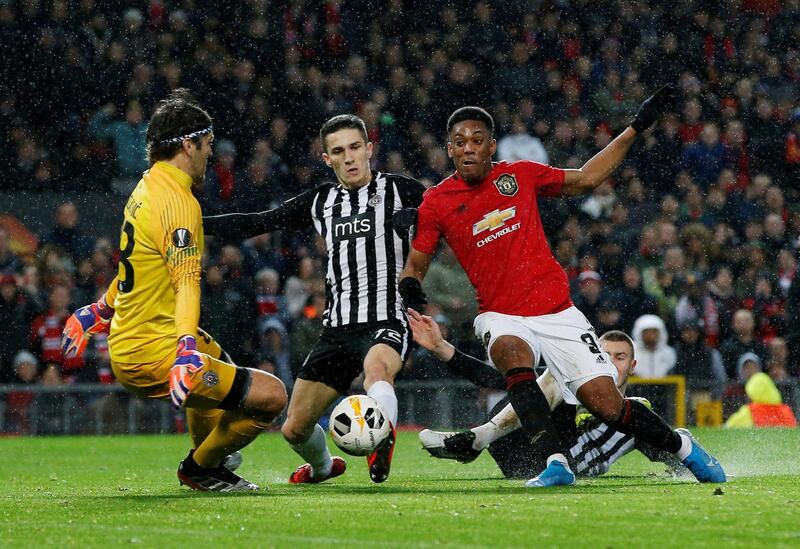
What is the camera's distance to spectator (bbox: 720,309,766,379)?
15.2m

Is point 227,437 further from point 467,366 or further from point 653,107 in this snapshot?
point 653,107

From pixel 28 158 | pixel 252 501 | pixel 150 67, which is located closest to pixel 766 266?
pixel 150 67

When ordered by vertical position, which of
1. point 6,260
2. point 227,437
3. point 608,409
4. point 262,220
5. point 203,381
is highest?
point 6,260

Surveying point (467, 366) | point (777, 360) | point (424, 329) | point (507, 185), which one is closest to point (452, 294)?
point (777, 360)

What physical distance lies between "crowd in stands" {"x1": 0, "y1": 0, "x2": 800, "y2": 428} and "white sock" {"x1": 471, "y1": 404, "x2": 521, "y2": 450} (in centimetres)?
603

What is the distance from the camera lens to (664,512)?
5.63 meters

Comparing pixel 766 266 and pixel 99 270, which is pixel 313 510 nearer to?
pixel 99 270

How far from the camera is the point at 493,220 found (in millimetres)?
7441

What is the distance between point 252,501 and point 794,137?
43.5 feet

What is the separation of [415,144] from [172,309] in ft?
32.9

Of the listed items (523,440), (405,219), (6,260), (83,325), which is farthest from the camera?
(6,260)

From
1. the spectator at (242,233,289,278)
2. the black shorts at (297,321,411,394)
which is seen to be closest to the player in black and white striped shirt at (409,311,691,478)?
the black shorts at (297,321,411,394)

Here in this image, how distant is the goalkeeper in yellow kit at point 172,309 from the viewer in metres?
6.45

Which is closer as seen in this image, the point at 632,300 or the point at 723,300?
the point at 632,300
